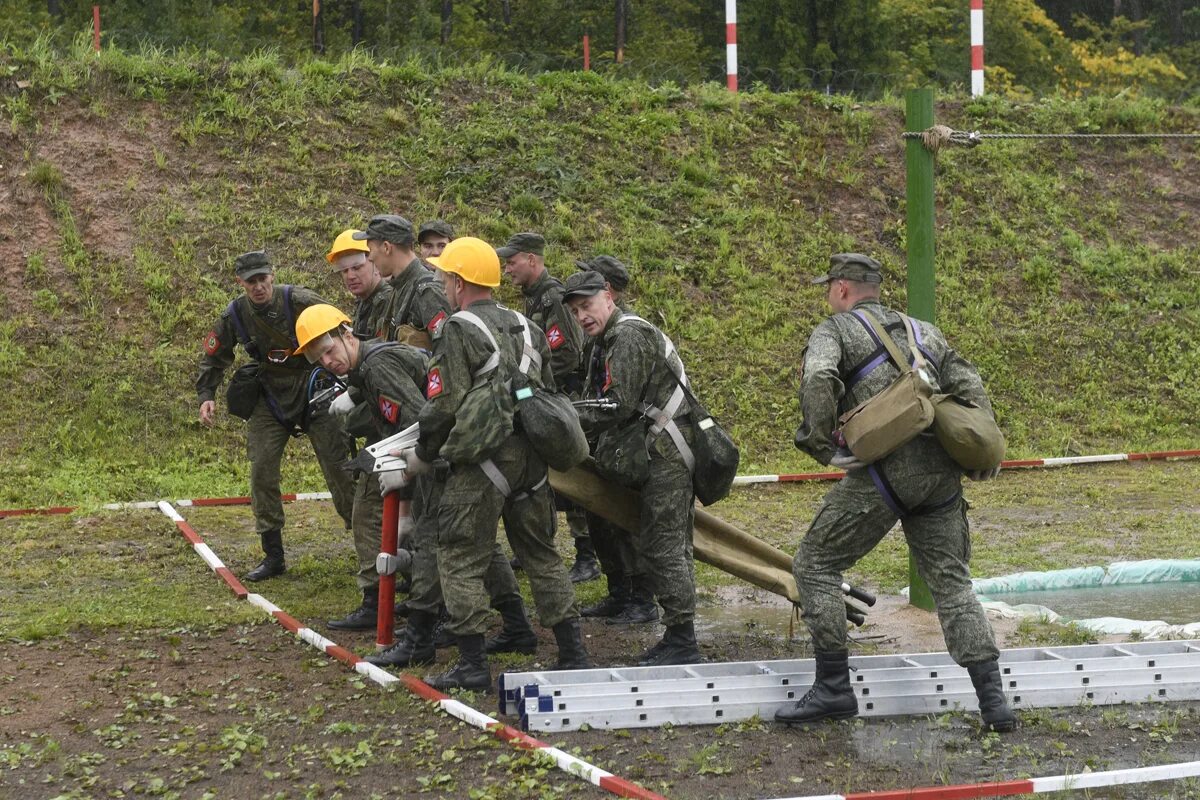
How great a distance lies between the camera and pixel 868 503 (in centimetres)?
597

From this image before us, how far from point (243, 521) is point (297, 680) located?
4477 mm

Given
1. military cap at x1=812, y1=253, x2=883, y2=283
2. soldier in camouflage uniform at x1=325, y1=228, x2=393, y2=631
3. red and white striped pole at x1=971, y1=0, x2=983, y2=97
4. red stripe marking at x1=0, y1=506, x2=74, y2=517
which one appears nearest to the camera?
military cap at x1=812, y1=253, x2=883, y2=283

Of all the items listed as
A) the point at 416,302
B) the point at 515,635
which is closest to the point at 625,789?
the point at 515,635

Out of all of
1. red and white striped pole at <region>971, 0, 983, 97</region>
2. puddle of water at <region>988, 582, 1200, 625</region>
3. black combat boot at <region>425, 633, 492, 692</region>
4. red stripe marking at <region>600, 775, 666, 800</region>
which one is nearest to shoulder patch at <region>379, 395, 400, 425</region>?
black combat boot at <region>425, 633, 492, 692</region>

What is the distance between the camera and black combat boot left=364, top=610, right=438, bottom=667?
689cm

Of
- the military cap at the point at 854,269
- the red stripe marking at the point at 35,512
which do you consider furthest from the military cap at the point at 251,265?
the military cap at the point at 854,269

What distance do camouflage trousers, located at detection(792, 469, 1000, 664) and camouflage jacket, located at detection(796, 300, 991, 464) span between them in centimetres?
18

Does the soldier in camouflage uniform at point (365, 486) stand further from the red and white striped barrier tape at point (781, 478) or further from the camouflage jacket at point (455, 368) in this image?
the red and white striped barrier tape at point (781, 478)

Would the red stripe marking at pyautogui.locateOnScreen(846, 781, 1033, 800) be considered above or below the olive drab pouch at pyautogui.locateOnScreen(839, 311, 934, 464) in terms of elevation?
below

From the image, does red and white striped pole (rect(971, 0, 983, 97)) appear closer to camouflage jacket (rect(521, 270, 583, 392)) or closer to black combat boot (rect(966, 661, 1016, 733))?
camouflage jacket (rect(521, 270, 583, 392))

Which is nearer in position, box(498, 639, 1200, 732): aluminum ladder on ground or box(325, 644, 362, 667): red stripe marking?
box(498, 639, 1200, 732): aluminum ladder on ground

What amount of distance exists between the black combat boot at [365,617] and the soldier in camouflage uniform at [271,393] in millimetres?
903

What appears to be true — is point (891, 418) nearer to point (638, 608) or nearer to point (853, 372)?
point (853, 372)

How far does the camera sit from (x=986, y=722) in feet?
19.2
